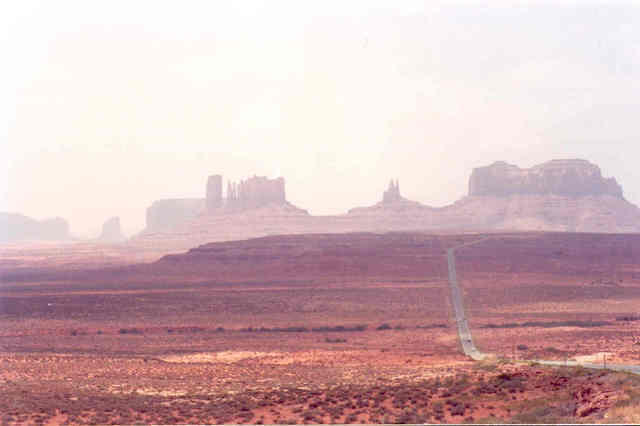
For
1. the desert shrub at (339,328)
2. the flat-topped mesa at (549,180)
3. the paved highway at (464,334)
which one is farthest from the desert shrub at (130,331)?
the flat-topped mesa at (549,180)

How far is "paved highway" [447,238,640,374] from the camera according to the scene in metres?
26.2

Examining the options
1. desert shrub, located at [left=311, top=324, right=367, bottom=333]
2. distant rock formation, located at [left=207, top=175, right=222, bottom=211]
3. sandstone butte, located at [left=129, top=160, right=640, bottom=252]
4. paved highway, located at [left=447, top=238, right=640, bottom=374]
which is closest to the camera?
paved highway, located at [left=447, top=238, right=640, bottom=374]

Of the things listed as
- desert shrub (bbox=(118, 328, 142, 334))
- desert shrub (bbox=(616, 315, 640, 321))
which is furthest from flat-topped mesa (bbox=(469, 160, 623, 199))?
desert shrub (bbox=(118, 328, 142, 334))

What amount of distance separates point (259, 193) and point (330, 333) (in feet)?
458

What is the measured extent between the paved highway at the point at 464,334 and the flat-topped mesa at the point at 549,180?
91.7 m

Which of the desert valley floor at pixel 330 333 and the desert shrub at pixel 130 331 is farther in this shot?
the desert shrub at pixel 130 331

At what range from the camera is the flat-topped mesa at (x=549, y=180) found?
162 meters

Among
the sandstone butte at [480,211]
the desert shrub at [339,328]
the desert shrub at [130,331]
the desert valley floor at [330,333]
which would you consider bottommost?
the desert shrub at [339,328]

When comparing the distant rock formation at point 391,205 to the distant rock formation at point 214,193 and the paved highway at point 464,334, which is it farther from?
the paved highway at point 464,334

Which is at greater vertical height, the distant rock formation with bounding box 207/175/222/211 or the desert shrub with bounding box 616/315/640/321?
the distant rock formation with bounding box 207/175/222/211

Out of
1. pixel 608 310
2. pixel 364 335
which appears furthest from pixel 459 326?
pixel 608 310

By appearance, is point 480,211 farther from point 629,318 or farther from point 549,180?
point 629,318

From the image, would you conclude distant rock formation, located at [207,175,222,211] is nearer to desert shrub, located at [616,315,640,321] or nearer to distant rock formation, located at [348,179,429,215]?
distant rock formation, located at [348,179,429,215]

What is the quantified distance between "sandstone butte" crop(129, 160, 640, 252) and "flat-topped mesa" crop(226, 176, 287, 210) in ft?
0.89
